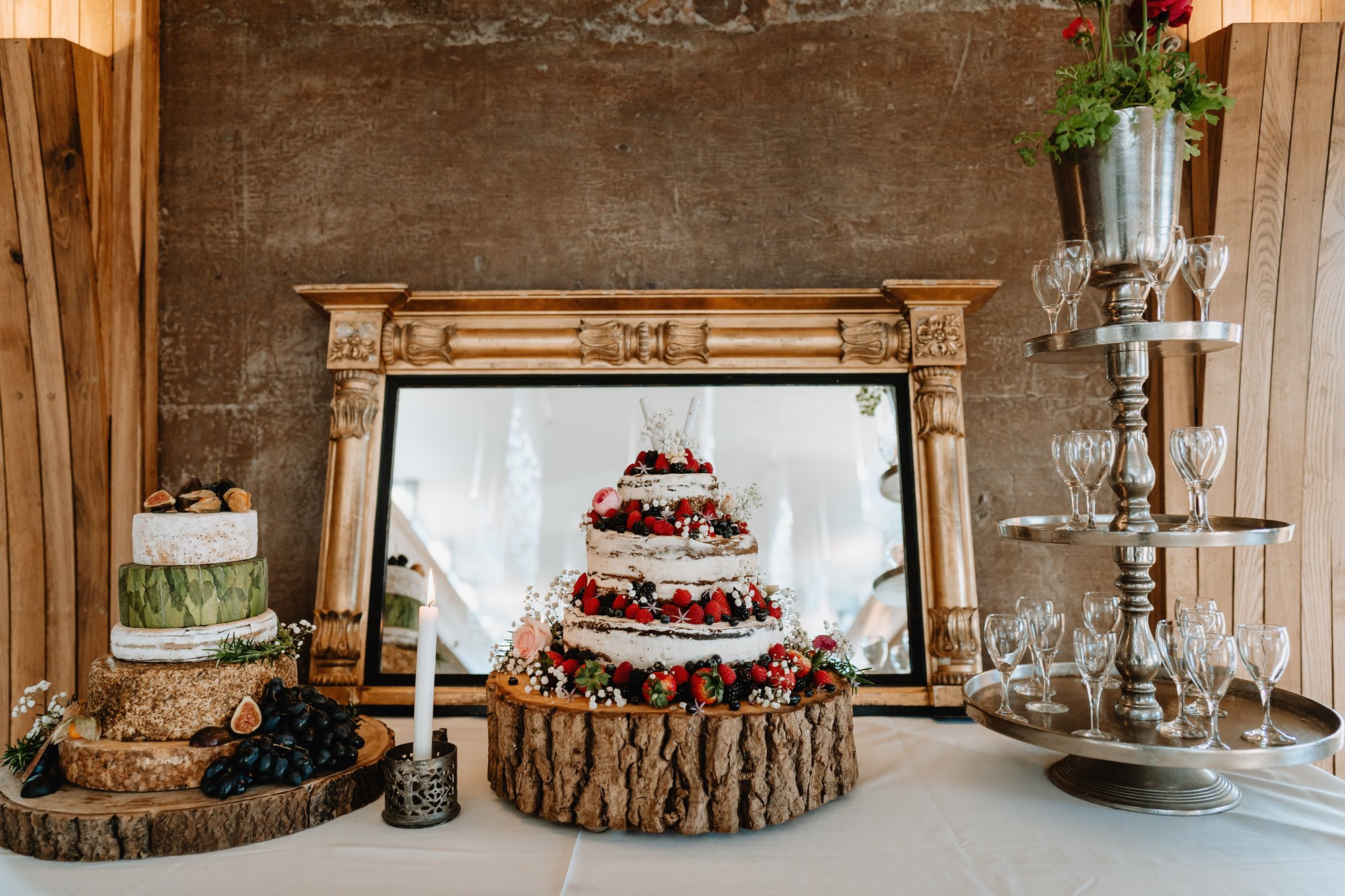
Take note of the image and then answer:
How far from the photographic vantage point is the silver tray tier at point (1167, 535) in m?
1.71

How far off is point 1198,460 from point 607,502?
155cm

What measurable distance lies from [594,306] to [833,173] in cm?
112

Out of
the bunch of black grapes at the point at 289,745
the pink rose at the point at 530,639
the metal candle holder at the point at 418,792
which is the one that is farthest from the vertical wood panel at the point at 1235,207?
the bunch of black grapes at the point at 289,745

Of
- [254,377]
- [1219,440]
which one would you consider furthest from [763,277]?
[254,377]

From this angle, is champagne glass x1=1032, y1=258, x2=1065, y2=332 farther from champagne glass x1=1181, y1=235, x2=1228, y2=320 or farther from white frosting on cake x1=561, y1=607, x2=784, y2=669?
white frosting on cake x1=561, y1=607, x2=784, y2=669

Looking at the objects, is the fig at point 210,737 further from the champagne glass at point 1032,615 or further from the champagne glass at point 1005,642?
the champagne glass at point 1032,615

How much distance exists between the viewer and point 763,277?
2992mm

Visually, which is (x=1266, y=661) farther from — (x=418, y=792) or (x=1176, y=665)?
(x=418, y=792)

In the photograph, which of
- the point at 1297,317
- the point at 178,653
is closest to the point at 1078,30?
the point at 1297,317

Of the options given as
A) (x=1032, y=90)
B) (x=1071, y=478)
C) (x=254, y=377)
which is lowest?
(x=1071, y=478)

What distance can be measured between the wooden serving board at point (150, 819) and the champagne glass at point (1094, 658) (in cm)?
190

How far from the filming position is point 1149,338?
1.81m

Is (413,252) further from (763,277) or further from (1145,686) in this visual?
(1145,686)

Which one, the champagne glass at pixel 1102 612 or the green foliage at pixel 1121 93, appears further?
the champagne glass at pixel 1102 612
